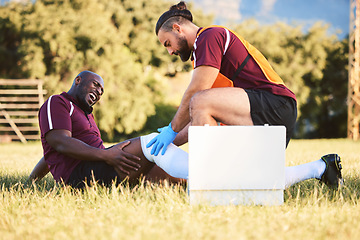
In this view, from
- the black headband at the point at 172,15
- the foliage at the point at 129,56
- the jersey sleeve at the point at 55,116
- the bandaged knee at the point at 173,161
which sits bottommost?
the bandaged knee at the point at 173,161

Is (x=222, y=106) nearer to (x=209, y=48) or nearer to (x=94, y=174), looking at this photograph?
(x=209, y=48)

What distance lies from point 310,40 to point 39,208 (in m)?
20.5

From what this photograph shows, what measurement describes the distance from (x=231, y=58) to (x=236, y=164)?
845 mm

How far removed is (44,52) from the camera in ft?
54.7

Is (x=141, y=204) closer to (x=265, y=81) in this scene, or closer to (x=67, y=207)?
(x=67, y=207)

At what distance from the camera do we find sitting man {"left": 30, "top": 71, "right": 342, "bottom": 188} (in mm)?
2703

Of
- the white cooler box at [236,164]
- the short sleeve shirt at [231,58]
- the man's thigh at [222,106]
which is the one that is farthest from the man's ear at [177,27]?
the white cooler box at [236,164]

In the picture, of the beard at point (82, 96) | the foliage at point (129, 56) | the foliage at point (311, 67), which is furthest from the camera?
the foliage at point (311, 67)

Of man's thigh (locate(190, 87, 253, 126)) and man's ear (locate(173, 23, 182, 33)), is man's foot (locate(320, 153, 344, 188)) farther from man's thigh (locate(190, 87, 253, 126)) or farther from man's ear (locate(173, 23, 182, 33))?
man's ear (locate(173, 23, 182, 33))

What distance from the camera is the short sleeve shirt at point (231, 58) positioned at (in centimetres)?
265

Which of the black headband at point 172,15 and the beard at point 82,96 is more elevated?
the black headband at point 172,15

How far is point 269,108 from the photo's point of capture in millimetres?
2738

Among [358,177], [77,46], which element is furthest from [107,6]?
[358,177]

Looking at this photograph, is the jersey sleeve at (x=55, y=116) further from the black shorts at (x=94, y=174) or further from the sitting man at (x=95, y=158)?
the black shorts at (x=94, y=174)
